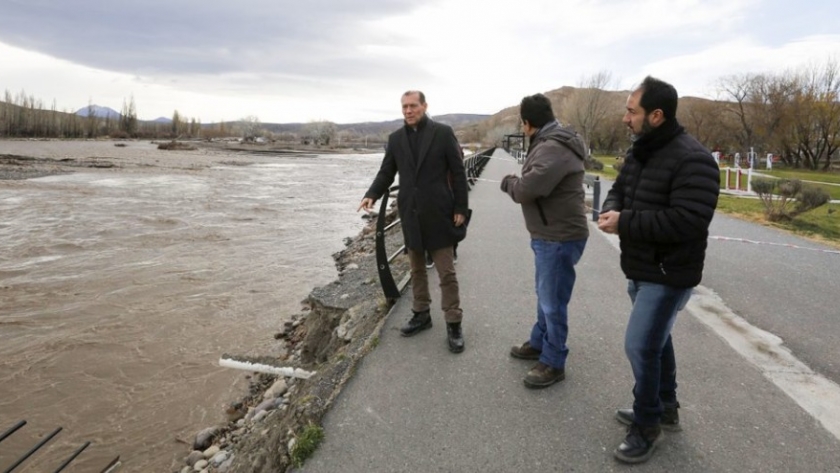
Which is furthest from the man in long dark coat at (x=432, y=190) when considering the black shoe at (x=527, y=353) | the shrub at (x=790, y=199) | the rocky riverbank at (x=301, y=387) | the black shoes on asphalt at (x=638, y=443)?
the shrub at (x=790, y=199)

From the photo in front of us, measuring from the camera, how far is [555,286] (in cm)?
346

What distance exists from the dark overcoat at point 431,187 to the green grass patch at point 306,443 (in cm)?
169

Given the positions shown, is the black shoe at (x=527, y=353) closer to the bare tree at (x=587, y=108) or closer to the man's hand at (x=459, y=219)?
the man's hand at (x=459, y=219)

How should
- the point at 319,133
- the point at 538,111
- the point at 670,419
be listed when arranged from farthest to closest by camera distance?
the point at 319,133 → the point at 538,111 → the point at 670,419

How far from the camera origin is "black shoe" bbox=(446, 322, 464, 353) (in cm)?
417

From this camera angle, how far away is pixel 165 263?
11172 millimetres

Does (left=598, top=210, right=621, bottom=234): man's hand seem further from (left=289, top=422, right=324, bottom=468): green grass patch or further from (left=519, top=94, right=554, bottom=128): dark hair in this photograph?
(left=289, top=422, right=324, bottom=468): green grass patch

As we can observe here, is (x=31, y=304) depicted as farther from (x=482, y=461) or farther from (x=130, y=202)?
(x=130, y=202)

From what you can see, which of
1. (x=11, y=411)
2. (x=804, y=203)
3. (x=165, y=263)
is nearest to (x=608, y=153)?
(x=804, y=203)

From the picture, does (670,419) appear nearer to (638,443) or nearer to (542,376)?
(638,443)

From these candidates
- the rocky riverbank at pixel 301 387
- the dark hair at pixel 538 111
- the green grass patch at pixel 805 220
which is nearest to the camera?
the rocky riverbank at pixel 301 387

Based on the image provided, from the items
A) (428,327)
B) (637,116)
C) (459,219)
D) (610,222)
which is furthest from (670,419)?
(428,327)

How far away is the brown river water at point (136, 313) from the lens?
5043 millimetres

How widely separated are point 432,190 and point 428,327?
4.39 feet
